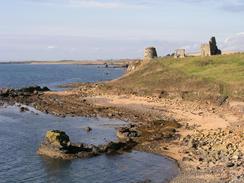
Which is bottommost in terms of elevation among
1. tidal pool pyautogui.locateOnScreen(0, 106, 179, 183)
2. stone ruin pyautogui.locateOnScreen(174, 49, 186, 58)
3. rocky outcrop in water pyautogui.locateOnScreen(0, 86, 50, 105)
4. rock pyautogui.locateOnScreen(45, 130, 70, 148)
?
tidal pool pyautogui.locateOnScreen(0, 106, 179, 183)

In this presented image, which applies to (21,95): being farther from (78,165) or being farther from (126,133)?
(78,165)

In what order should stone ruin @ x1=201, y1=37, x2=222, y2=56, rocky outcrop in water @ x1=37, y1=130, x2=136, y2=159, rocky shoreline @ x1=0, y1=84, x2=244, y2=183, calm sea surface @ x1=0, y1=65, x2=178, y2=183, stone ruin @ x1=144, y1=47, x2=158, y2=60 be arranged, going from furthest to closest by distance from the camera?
stone ruin @ x1=144, y1=47, x2=158, y2=60, stone ruin @ x1=201, y1=37, x2=222, y2=56, rocky outcrop in water @ x1=37, y1=130, x2=136, y2=159, rocky shoreline @ x1=0, y1=84, x2=244, y2=183, calm sea surface @ x1=0, y1=65, x2=178, y2=183

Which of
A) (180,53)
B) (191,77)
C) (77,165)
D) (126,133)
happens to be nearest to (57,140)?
(77,165)

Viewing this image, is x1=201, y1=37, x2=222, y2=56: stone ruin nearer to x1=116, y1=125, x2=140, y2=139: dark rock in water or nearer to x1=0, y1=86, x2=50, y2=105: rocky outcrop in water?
x1=0, y1=86, x2=50, y2=105: rocky outcrop in water

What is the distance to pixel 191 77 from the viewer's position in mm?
88125

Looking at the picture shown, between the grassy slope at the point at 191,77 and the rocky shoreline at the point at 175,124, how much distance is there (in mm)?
4682

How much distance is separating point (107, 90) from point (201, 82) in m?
20.3

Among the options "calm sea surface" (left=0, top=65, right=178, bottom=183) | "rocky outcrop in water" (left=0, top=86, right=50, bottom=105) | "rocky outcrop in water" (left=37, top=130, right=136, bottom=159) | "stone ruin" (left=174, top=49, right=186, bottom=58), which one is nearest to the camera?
"calm sea surface" (left=0, top=65, right=178, bottom=183)

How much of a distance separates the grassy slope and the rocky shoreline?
4682 mm

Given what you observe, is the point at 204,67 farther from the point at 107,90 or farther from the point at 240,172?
the point at 240,172

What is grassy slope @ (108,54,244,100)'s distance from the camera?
3108 inches

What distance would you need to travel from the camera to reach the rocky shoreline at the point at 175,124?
42625 mm

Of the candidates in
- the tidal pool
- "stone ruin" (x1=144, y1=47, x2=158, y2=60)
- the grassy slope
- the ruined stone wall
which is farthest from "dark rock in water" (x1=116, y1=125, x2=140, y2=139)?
"stone ruin" (x1=144, y1=47, x2=158, y2=60)

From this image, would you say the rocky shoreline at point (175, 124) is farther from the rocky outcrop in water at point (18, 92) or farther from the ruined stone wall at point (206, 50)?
the ruined stone wall at point (206, 50)
